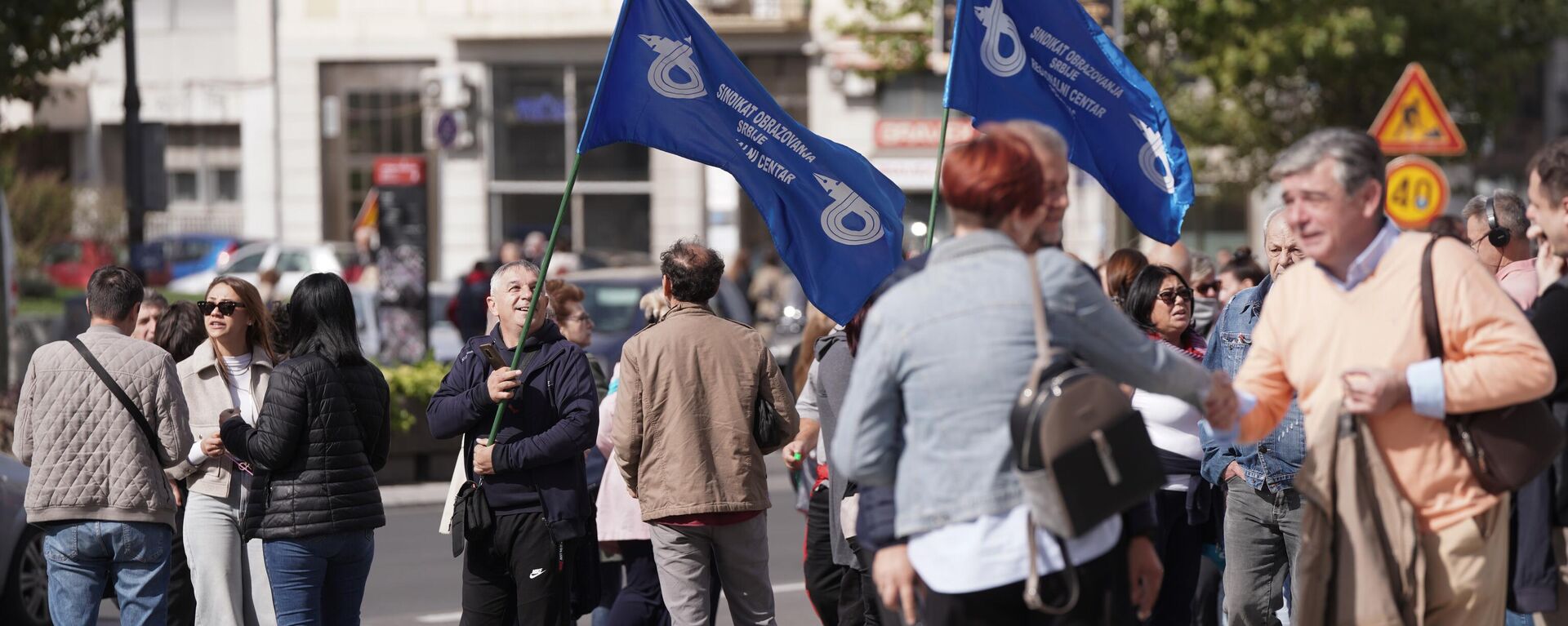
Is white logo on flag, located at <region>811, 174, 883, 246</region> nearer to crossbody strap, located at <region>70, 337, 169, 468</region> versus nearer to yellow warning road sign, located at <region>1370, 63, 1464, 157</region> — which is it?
crossbody strap, located at <region>70, 337, 169, 468</region>

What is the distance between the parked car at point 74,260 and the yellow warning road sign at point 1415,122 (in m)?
27.1

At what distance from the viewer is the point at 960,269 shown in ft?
12.9

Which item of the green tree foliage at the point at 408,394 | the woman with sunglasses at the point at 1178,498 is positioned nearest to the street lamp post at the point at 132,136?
the green tree foliage at the point at 408,394

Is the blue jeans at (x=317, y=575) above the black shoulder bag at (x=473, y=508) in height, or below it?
below

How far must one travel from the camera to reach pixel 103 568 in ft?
22.1

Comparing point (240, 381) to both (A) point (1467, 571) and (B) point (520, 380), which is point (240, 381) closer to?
(B) point (520, 380)

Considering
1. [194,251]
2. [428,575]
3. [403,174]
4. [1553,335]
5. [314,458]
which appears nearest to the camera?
[1553,335]

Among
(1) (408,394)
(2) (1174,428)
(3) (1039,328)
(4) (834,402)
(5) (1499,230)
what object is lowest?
(1) (408,394)

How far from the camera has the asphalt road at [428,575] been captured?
9.26 metres

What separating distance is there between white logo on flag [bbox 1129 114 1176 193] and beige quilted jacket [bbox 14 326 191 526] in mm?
3825

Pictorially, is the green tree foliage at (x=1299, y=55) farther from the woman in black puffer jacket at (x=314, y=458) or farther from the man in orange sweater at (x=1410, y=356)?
the man in orange sweater at (x=1410, y=356)

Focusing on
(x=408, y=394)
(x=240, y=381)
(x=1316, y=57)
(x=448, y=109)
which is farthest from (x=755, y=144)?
(x=448, y=109)

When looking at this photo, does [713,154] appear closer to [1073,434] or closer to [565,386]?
[565,386]

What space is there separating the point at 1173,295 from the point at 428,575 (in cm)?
510
